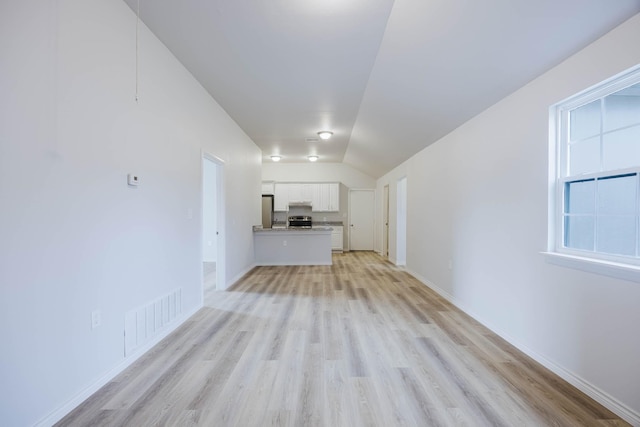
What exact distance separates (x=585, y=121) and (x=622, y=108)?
29 centimetres

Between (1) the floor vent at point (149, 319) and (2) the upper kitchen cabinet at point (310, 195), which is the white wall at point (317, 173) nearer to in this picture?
(2) the upper kitchen cabinet at point (310, 195)

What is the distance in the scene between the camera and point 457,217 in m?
4.01

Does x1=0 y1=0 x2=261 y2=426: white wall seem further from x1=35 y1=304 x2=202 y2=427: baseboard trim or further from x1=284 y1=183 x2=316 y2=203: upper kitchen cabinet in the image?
x1=284 y1=183 x2=316 y2=203: upper kitchen cabinet

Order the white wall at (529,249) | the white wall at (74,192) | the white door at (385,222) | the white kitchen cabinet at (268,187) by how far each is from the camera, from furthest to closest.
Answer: the white kitchen cabinet at (268,187)
the white door at (385,222)
the white wall at (529,249)
the white wall at (74,192)

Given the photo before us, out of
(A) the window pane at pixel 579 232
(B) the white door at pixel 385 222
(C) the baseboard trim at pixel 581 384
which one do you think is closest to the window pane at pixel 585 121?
(A) the window pane at pixel 579 232

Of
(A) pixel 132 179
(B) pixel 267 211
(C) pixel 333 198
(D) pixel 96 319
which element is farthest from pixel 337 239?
(D) pixel 96 319

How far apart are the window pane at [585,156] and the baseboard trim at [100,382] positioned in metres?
3.65

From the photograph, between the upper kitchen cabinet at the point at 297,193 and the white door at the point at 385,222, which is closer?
the white door at the point at 385,222

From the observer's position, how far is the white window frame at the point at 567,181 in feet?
6.07

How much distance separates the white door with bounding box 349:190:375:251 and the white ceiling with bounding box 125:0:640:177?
5.39 meters

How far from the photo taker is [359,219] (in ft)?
32.7

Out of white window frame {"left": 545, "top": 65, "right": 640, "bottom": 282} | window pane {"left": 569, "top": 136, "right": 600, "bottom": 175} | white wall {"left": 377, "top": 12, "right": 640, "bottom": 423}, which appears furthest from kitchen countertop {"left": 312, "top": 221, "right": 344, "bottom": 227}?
window pane {"left": 569, "top": 136, "right": 600, "bottom": 175}

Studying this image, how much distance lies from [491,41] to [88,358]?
3522 mm

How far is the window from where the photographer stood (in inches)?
74.4
